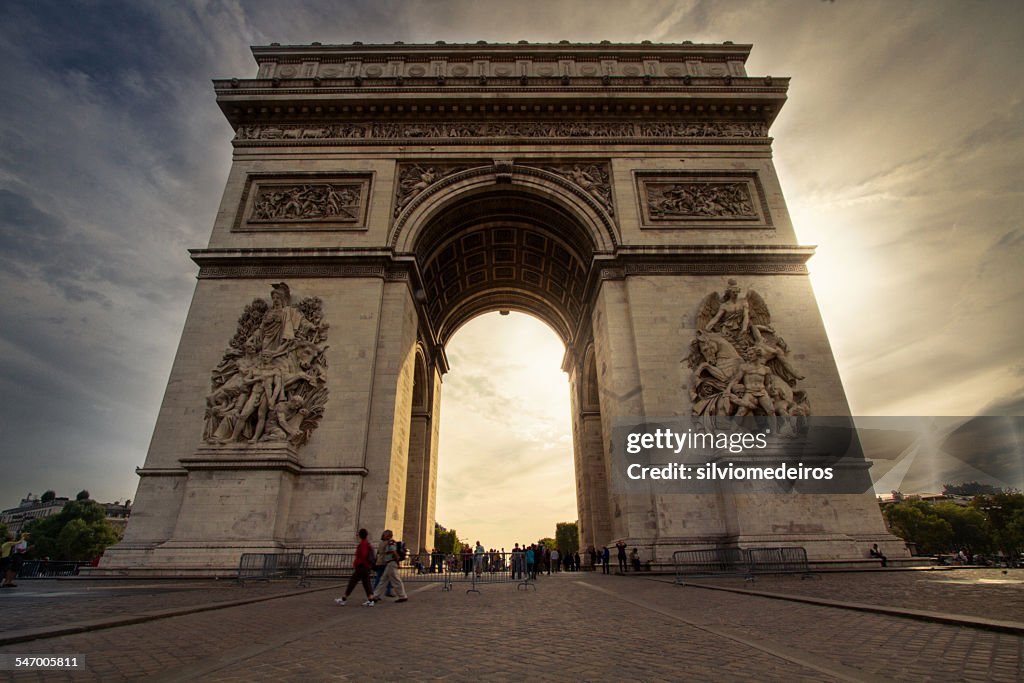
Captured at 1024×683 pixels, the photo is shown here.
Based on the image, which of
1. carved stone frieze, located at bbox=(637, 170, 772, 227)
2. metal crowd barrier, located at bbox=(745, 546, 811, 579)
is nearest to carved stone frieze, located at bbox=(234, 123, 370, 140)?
carved stone frieze, located at bbox=(637, 170, 772, 227)

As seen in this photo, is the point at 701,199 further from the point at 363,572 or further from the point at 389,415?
the point at 363,572

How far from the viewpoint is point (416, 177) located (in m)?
18.6

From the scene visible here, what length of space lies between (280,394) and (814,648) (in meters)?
13.8

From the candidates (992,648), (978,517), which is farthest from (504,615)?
(978,517)

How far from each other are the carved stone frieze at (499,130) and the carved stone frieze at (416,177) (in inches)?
50.3

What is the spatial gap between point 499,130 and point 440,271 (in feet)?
20.1

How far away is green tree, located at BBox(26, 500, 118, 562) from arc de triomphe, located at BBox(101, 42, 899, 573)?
154 ft

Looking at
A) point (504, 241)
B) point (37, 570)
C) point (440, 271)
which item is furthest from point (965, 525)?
point (37, 570)

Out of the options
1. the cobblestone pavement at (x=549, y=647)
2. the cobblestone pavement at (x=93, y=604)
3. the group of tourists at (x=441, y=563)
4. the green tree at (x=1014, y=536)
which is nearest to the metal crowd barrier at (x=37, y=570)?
the cobblestone pavement at (x=93, y=604)

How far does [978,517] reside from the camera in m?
49.2

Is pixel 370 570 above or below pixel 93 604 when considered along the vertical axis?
above

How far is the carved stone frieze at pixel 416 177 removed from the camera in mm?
18141

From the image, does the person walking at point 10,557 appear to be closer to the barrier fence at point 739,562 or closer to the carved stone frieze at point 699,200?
the barrier fence at point 739,562

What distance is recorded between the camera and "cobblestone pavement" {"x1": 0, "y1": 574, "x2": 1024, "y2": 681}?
2973 millimetres
